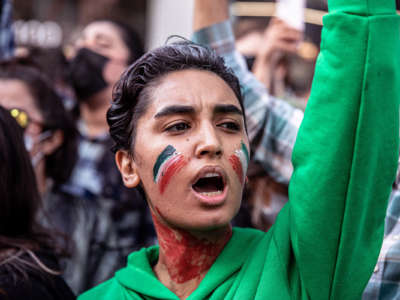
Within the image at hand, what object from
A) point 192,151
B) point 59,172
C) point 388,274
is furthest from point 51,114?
point 388,274

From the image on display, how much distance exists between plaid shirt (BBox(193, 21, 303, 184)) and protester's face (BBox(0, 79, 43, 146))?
1.43m

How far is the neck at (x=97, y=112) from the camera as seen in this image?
4.55m

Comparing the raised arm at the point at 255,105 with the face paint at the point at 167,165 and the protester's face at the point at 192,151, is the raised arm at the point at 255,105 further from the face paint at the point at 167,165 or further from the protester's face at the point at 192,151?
the face paint at the point at 167,165

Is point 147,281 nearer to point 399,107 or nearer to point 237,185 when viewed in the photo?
point 237,185

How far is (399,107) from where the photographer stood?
160cm

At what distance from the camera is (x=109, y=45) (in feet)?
15.0

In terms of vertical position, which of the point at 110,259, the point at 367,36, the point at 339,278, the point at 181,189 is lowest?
the point at 110,259

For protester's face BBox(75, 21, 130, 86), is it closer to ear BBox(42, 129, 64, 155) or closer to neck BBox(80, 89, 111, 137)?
neck BBox(80, 89, 111, 137)

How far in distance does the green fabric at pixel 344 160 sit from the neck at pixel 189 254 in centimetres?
24

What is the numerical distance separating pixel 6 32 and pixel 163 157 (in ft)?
8.96

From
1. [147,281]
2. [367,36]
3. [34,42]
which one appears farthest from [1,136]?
[34,42]

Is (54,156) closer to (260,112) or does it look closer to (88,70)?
(88,70)

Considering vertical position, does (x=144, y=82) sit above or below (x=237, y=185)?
above

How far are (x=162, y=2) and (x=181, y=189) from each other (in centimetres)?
626
